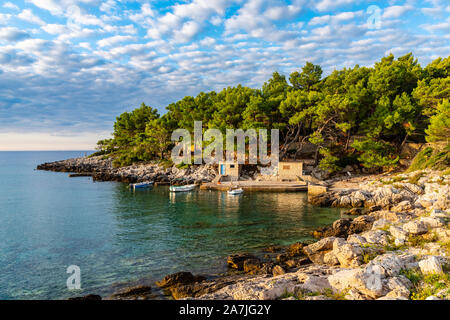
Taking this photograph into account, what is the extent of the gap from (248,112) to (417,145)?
89.5ft

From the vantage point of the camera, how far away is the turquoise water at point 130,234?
42.7 ft

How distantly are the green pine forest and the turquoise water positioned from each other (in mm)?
14832

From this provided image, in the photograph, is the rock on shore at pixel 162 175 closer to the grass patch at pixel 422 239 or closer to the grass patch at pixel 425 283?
the grass patch at pixel 422 239

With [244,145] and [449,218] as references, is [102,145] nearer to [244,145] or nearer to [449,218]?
[244,145]

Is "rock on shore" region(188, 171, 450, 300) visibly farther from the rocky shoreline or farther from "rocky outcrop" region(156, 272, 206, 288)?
"rocky outcrop" region(156, 272, 206, 288)

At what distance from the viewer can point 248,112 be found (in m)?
43.9

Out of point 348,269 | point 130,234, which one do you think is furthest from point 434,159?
point 130,234

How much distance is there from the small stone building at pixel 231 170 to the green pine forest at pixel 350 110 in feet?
20.5

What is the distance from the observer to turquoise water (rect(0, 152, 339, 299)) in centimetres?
1300

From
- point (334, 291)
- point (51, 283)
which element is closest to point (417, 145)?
point (334, 291)

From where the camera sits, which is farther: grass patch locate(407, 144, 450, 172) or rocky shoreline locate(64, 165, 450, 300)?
grass patch locate(407, 144, 450, 172)
